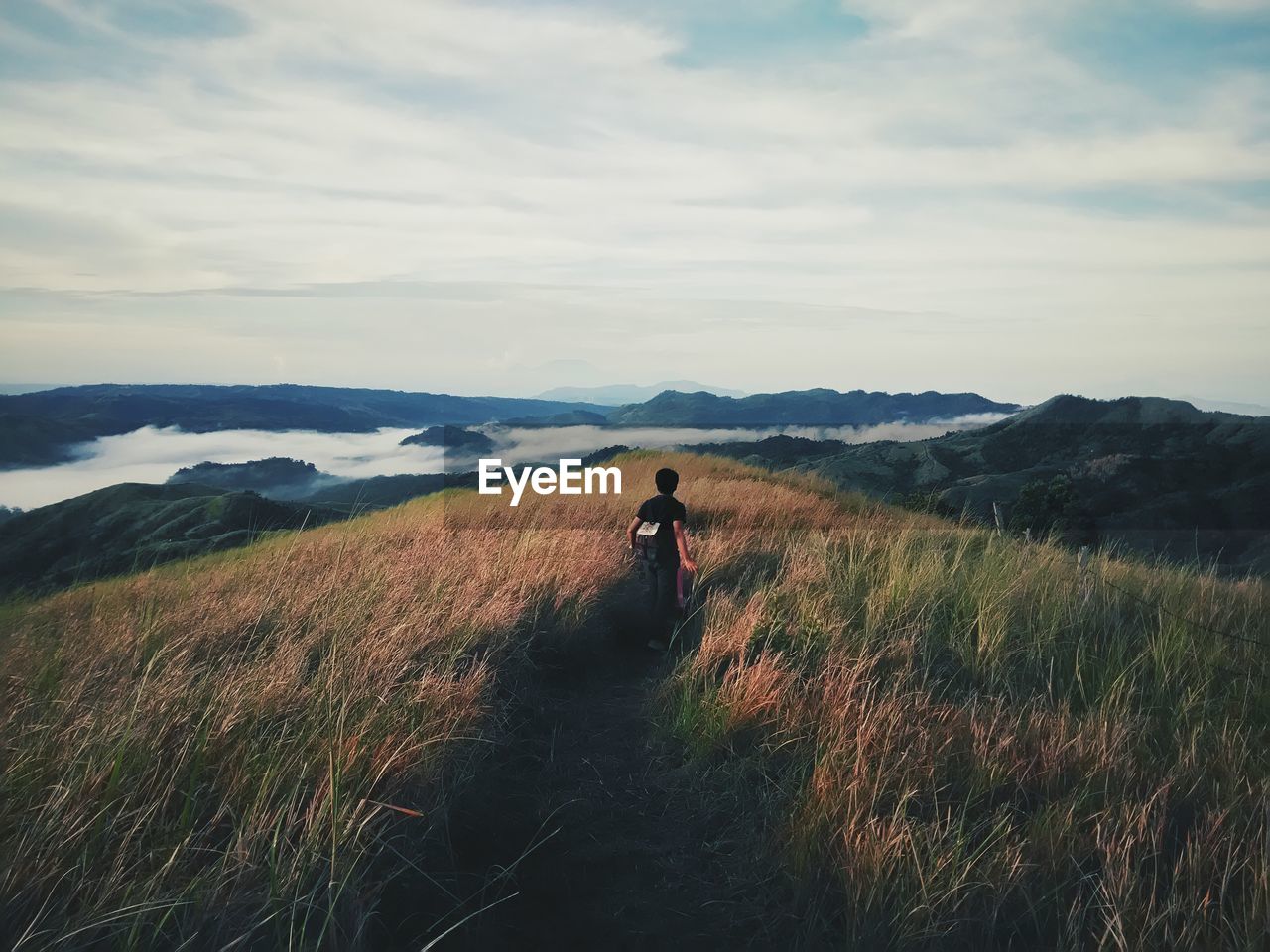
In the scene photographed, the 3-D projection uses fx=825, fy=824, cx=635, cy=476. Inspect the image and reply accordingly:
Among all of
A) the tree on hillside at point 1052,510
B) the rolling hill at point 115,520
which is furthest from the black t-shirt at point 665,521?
the rolling hill at point 115,520

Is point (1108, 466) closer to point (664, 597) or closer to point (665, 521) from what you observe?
point (664, 597)

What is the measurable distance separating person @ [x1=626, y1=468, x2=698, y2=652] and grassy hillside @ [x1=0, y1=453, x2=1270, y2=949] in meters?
0.43

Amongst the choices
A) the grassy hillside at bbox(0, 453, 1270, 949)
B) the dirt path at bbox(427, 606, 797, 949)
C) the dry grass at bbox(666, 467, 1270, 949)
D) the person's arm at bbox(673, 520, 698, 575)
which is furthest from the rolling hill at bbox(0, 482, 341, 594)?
the dirt path at bbox(427, 606, 797, 949)

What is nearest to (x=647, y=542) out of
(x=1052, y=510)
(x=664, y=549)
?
(x=664, y=549)

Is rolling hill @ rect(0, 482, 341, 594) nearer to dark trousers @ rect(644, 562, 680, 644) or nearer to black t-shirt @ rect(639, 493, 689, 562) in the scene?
dark trousers @ rect(644, 562, 680, 644)

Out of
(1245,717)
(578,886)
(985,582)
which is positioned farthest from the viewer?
(985,582)

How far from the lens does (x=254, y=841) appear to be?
3158 mm

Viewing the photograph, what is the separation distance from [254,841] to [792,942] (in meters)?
2.18

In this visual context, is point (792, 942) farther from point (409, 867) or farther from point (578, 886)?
point (409, 867)

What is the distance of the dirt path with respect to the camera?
352 centimetres

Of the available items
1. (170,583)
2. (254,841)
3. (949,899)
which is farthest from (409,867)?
(170,583)

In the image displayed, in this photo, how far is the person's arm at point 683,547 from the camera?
7.16 m

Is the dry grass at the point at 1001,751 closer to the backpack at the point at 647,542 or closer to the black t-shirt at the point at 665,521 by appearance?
the black t-shirt at the point at 665,521

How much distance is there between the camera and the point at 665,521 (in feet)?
25.3
